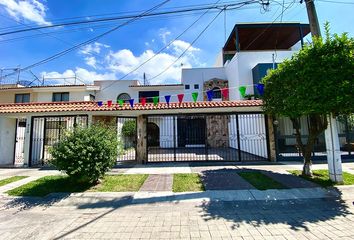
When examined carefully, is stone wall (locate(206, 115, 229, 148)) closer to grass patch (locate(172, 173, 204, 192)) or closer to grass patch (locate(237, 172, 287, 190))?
grass patch (locate(237, 172, 287, 190))

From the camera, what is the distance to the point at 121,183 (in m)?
7.12

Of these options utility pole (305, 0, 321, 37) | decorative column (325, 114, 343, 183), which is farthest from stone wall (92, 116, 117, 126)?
utility pole (305, 0, 321, 37)

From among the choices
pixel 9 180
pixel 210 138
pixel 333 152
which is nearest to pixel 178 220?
pixel 333 152

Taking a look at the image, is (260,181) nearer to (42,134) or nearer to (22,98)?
(42,134)

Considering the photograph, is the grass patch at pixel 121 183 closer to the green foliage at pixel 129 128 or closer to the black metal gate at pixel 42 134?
the black metal gate at pixel 42 134

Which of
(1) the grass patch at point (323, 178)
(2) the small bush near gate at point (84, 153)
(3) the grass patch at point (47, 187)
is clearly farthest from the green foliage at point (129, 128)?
(1) the grass patch at point (323, 178)

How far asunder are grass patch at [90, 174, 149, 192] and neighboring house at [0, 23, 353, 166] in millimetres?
2329

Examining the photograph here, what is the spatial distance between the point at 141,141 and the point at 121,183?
427 centimetres

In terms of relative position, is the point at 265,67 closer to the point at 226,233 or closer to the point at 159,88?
the point at 159,88

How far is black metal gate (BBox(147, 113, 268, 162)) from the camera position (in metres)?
11.7

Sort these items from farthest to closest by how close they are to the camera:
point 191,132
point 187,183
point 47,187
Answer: point 191,132, point 187,183, point 47,187

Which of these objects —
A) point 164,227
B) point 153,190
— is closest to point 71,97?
point 153,190

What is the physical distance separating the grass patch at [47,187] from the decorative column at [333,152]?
26.2 feet

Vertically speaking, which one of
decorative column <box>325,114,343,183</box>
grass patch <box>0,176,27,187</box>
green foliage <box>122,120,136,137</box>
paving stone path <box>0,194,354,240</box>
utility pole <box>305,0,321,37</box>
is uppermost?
utility pole <box>305,0,321,37</box>
